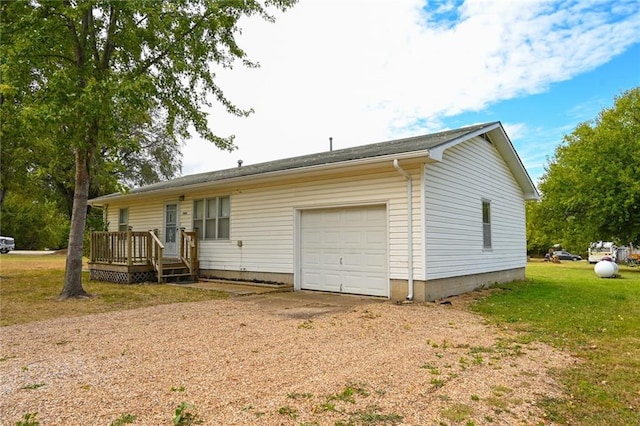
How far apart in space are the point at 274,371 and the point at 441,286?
5.91m

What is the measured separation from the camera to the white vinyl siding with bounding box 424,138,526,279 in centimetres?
905

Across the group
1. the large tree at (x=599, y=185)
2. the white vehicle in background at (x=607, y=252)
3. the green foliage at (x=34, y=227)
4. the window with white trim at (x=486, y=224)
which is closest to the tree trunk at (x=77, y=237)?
the window with white trim at (x=486, y=224)

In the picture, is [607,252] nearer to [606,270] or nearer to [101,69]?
[606,270]

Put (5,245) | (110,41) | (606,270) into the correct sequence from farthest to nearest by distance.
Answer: (5,245)
(606,270)
(110,41)

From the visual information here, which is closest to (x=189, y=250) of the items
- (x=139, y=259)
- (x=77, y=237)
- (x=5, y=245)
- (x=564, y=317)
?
(x=139, y=259)

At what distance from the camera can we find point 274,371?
13.6ft

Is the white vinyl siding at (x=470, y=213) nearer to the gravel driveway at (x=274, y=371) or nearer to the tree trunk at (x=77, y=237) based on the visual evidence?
the gravel driveway at (x=274, y=371)

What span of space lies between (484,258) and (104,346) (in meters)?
9.50

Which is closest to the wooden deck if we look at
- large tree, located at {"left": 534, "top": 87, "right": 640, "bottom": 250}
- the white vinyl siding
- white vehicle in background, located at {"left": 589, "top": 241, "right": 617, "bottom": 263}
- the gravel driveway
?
the gravel driveway

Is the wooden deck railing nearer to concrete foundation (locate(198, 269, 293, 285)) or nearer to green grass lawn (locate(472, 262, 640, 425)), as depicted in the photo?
concrete foundation (locate(198, 269, 293, 285))

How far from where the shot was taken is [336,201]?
9.91 m

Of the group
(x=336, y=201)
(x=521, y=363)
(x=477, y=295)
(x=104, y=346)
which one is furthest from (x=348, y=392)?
(x=477, y=295)

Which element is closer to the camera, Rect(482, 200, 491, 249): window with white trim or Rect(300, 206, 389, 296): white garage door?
Rect(300, 206, 389, 296): white garage door

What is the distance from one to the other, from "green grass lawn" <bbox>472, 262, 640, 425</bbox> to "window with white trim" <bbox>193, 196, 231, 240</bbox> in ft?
24.3
